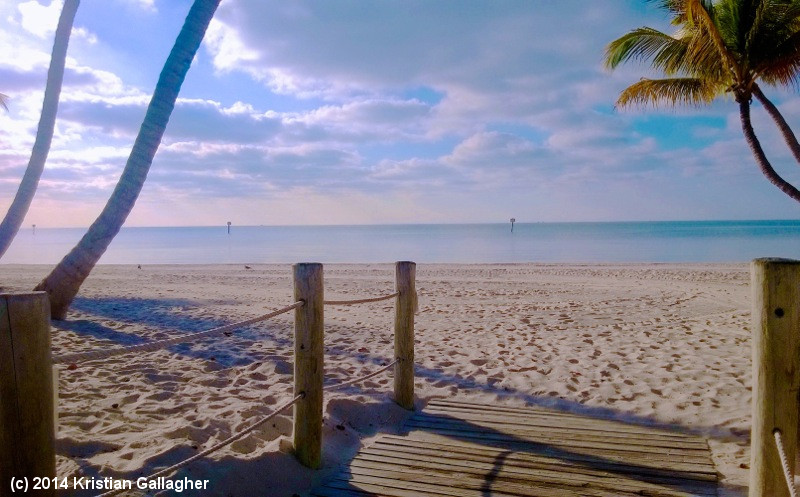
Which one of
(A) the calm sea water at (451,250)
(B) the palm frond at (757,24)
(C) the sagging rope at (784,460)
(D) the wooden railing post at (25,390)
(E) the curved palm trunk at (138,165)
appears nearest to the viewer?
(D) the wooden railing post at (25,390)

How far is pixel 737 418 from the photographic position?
425 centimetres

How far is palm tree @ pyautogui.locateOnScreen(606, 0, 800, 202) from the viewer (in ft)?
27.9

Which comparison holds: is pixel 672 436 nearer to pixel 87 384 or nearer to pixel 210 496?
pixel 210 496

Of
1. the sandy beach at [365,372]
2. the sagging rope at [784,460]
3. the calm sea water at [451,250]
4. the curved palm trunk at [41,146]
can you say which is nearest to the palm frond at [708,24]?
the sandy beach at [365,372]

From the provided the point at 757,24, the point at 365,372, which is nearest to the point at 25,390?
the point at 365,372

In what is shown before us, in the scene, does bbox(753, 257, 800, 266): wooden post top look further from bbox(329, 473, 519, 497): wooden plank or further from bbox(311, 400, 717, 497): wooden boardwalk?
bbox(329, 473, 519, 497): wooden plank

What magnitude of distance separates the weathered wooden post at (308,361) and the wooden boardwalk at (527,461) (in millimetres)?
272

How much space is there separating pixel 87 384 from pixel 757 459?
504 centimetres

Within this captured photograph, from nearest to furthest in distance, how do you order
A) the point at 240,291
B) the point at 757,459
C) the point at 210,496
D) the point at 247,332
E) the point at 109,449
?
1. the point at 757,459
2. the point at 210,496
3. the point at 109,449
4. the point at 247,332
5. the point at 240,291

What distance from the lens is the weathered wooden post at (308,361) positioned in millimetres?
3391

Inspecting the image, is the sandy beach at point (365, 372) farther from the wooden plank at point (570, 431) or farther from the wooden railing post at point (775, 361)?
the wooden railing post at point (775, 361)

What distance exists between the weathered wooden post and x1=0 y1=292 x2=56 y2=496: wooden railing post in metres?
1.62

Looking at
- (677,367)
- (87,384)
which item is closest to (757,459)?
(677,367)

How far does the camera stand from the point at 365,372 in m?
5.86
